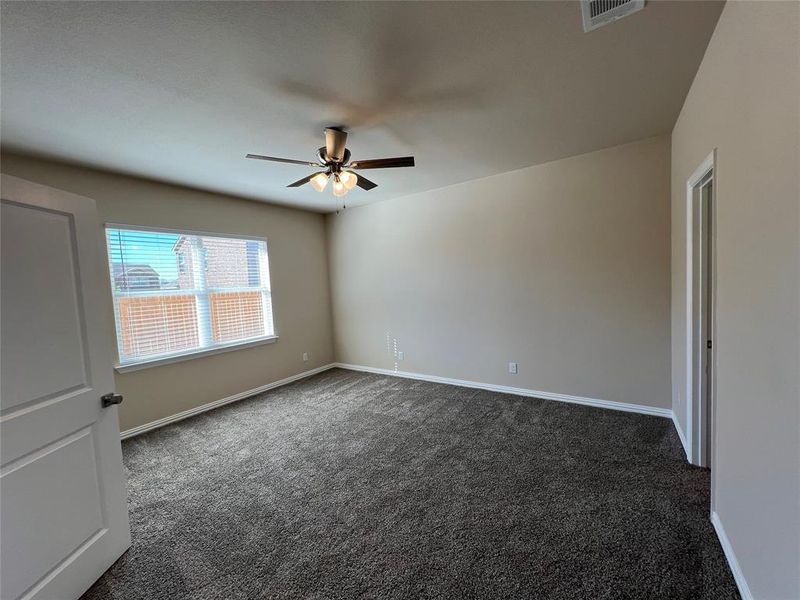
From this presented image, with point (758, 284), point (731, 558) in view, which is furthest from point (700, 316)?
point (731, 558)

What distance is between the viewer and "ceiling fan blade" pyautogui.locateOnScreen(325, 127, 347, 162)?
2469 mm

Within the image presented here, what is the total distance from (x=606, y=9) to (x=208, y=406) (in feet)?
15.7

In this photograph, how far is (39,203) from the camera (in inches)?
60.0

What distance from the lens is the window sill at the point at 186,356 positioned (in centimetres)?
331

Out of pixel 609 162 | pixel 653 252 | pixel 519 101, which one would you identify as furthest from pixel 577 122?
pixel 653 252

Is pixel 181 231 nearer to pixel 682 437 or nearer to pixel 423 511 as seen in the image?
pixel 423 511

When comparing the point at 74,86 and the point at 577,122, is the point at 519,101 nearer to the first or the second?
the point at 577,122

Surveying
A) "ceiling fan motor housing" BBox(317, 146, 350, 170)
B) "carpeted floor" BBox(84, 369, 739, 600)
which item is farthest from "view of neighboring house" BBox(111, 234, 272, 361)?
"ceiling fan motor housing" BBox(317, 146, 350, 170)

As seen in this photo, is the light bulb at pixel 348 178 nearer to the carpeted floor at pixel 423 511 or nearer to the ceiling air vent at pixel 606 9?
the ceiling air vent at pixel 606 9

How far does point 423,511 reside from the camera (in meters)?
2.07

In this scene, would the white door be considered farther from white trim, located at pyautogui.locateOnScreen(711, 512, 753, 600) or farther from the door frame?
the door frame

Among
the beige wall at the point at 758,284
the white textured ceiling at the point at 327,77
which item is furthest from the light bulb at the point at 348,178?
the beige wall at the point at 758,284

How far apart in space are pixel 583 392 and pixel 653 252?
1.56m

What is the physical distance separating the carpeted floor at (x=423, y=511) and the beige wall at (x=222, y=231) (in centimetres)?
50
